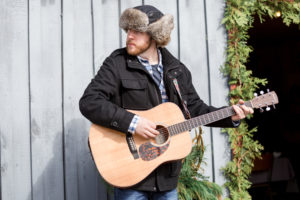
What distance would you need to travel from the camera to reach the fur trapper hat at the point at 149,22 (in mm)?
2289

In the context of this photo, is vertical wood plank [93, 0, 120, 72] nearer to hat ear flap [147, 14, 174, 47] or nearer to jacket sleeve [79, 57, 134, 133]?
hat ear flap [147, 14, 174, 47]

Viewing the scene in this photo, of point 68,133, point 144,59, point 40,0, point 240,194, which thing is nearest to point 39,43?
point 40,0

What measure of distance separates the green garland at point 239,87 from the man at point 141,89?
1.08 meters

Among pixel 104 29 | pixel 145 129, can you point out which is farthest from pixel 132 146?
pixel 104 29

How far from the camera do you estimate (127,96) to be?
2264 millimetres

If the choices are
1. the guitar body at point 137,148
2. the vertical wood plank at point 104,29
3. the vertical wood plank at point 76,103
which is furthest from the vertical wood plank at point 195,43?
the guitar body at point 137,148

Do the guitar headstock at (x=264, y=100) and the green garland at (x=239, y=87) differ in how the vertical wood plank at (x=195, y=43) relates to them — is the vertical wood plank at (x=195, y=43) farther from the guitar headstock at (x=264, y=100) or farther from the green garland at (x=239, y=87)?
the guitar headstock at (x=264, y=100)

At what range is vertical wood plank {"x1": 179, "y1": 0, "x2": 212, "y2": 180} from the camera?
136 inches

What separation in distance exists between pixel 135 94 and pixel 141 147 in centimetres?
32

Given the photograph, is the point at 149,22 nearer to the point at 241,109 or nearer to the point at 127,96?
the point at 127,96

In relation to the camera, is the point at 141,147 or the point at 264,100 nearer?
the point at 141,147

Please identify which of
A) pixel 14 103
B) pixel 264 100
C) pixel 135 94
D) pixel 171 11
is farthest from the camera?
pixel 171 11

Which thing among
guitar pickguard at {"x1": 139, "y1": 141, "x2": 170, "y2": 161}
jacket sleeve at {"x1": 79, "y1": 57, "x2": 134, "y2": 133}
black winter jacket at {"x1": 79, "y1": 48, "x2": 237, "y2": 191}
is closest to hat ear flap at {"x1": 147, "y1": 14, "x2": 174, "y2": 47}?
black winter jacket at {"x1": 79, "y1": 48, "x2": 237, "y2": 191}

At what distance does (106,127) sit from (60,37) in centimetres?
124
